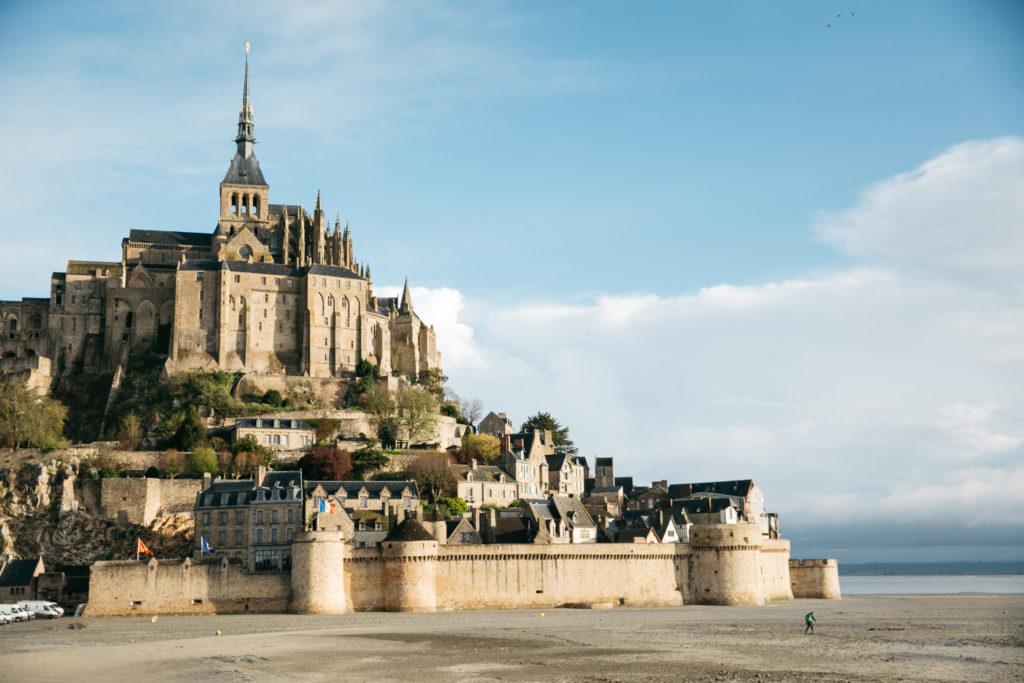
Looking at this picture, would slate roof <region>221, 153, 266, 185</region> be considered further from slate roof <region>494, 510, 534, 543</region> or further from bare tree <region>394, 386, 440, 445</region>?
slate roof <region>494, 510, 534, 543</region>

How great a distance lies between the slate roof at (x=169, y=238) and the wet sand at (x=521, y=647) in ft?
152

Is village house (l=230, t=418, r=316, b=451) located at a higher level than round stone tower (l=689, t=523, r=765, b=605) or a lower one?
higher

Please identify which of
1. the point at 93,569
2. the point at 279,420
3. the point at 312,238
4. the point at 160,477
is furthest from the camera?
the point at 312,238

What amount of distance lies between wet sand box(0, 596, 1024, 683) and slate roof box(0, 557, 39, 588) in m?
7.15

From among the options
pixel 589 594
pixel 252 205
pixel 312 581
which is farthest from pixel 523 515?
pixel 252 205

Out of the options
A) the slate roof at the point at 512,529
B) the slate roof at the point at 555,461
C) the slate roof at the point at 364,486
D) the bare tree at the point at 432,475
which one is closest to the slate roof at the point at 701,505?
the slate roof at the point at 555,461

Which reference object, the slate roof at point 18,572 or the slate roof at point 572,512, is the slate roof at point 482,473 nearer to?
the slate roof at point 572,512

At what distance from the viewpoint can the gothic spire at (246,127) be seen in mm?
103188

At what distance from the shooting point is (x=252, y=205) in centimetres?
9775

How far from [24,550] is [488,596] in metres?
24.8

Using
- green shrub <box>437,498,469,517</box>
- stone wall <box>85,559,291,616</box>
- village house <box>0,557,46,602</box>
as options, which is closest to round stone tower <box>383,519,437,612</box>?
stone wall <box>85,559,291,616</box>

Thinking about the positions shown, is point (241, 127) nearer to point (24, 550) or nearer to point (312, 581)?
point (24, 550)

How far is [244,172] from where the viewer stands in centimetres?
10006

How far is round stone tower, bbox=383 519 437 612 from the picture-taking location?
56469mm
